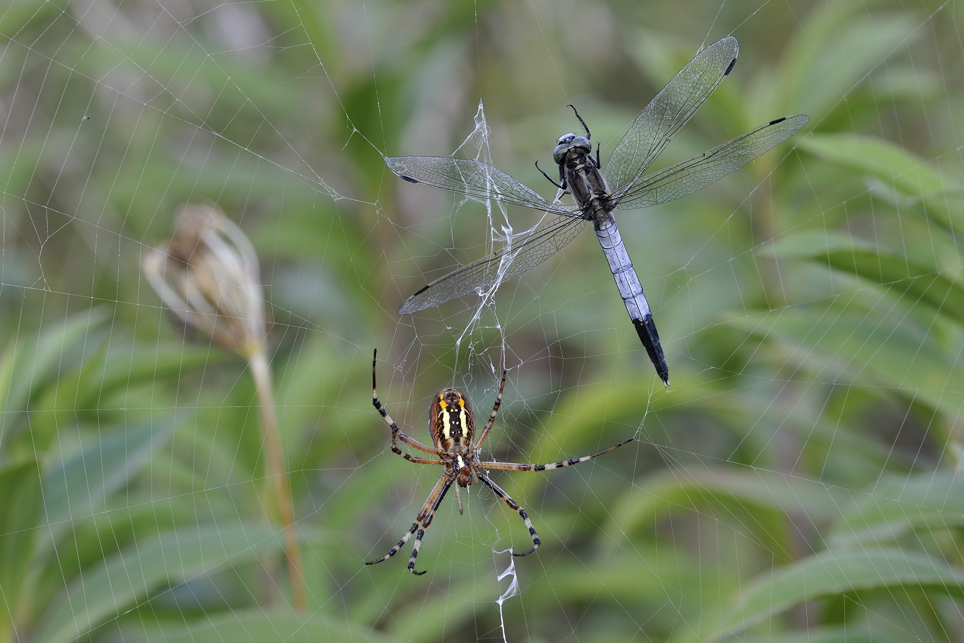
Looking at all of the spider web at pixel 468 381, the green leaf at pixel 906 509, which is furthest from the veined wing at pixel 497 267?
the green leaf at pixel 906 509

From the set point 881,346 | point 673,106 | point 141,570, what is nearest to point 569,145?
point 673,106

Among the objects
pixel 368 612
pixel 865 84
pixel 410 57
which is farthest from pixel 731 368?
pixel 410 57

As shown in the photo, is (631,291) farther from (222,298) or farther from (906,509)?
(222,298)

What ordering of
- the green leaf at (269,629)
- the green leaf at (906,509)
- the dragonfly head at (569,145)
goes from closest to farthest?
the green leaf at (906,509), the green leaf at (269,629), the dragonfly head at (569,145)

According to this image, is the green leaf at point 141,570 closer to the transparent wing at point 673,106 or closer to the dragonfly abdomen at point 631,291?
the dragonfly abdomen at point 631,291

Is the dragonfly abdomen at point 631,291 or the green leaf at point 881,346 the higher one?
the dragonfly abdomen at point 631,291

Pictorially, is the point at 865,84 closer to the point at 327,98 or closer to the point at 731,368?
the point at 731,368
